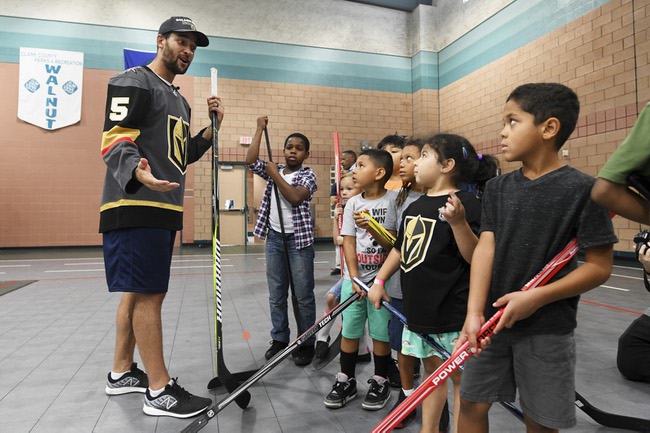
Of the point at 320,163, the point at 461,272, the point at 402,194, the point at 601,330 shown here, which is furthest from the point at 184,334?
the point at 320,163

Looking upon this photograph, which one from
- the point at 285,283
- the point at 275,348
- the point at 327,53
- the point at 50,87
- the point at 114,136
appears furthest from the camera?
the point at 327,53

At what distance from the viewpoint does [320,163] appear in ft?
37.5

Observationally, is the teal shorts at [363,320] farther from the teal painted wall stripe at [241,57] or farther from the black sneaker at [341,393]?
the teal painted wall stripe at [241,57]

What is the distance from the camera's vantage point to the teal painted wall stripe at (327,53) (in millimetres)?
8781

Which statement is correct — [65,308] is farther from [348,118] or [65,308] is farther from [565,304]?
[348,118]

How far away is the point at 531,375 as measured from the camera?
1.16m

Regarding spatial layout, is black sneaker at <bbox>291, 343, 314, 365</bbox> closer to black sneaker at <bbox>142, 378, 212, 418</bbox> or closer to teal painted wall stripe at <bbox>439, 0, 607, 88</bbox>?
black sneaker at <bbox>142, 378, 212, 418</bbox>

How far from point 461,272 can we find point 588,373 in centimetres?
155

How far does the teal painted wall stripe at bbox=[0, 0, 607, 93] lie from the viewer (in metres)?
8.78

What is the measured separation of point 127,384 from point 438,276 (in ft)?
5.98

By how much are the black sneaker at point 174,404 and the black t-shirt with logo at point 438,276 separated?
1155 mm

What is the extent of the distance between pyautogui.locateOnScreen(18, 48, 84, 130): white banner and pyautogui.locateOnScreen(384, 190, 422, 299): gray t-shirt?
10156 millimetres

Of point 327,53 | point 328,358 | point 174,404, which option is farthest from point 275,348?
point 327,53

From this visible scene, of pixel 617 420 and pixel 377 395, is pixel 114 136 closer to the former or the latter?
pixel 377 395
